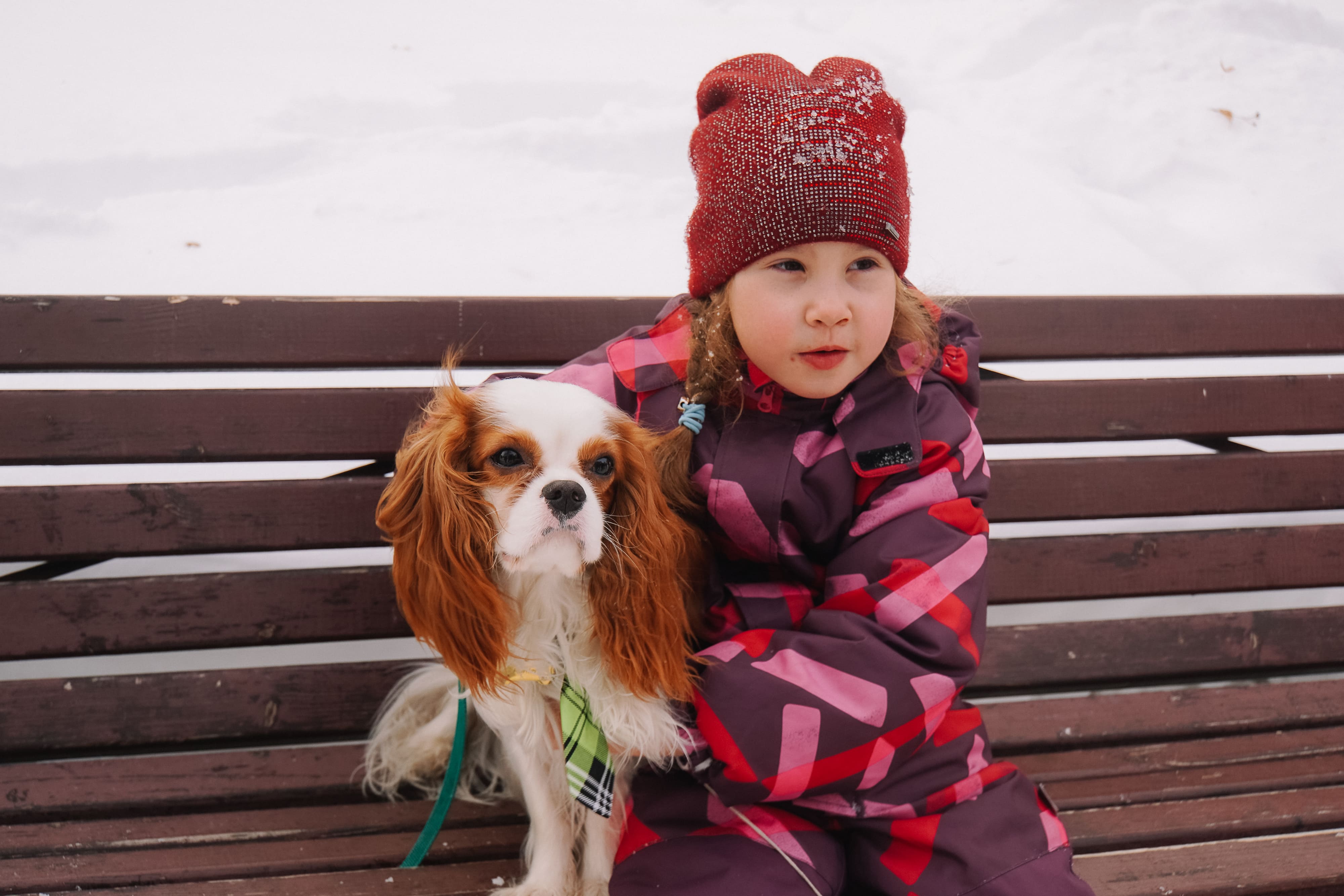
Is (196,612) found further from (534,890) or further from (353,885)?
(534,890)

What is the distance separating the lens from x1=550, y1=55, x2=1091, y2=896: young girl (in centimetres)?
116

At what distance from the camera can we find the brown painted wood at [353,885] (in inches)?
52.0

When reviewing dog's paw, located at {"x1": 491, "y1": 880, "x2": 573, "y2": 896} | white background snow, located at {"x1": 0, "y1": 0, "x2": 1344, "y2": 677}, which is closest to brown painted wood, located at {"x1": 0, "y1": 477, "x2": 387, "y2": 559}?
white background snow, located at {"x1": 0, "y1": 0, "x2": 1344, "y2": 677}

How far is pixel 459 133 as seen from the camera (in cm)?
224

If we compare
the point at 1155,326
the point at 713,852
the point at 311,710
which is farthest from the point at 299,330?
the point at 1155,326

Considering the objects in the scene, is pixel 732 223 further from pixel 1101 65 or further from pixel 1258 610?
pixel 1101 65

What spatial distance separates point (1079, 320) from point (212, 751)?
6.18ft

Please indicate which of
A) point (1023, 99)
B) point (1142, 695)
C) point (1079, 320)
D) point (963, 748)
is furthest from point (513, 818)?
point (1023, 99)

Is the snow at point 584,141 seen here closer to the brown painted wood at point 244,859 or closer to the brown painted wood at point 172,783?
the brown painted wood at point 172,783

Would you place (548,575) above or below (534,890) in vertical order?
above

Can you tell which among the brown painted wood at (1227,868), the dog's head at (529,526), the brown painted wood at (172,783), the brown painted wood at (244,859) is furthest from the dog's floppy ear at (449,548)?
the brown painted wood at (1227,868)

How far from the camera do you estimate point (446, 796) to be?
138cm

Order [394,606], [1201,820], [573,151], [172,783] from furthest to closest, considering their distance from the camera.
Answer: [573,151] < [394,606] < [172,783] < [1201,820]

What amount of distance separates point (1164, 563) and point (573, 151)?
5.49 feet
